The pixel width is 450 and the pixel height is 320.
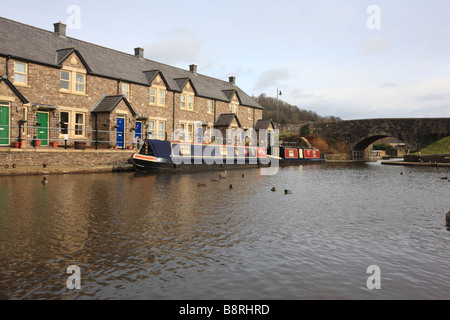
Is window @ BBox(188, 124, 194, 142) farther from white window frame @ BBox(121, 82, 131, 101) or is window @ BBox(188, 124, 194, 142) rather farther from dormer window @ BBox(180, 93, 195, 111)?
white window frame @ BBox(121, 82, 131, 101)

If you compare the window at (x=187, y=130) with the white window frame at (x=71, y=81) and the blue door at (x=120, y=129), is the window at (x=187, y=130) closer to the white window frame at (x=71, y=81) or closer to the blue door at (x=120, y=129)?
the blue door at (x=120, y=129)

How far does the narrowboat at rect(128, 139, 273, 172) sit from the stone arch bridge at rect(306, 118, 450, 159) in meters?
26.8

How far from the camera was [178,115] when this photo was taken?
35.8m

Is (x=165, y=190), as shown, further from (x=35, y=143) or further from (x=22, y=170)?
(x=35, y=143)

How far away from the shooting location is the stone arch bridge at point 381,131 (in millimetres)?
48844

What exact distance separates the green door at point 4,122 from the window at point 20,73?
2351mm

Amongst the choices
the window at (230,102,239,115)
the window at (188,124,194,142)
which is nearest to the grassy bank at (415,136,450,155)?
the window at (230,102,239,115)

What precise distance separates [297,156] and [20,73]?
31709 millimetres

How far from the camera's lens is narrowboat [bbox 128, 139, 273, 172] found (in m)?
24.9

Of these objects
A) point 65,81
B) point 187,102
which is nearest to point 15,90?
point 65,81

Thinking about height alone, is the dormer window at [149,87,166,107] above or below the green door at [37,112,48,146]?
above
